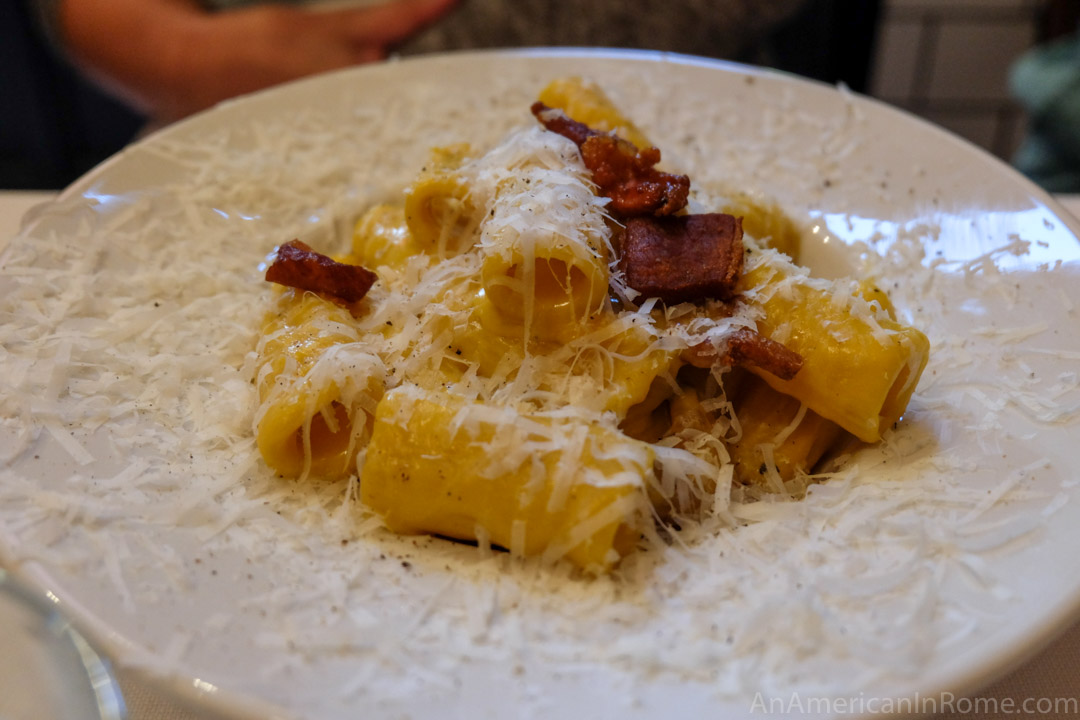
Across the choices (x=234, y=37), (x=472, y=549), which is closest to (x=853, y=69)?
(x=234, y=37)

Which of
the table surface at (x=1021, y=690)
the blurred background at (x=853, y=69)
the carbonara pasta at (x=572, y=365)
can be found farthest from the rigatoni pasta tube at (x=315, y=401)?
the blurred background at (x=853, y=69)

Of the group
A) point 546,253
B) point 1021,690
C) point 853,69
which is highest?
point 546,253

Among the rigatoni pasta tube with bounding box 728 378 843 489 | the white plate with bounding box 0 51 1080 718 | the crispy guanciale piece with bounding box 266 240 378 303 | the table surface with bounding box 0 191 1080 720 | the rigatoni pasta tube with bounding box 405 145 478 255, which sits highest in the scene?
the rigatoni pasta tube with bounding box 405 145 478 255

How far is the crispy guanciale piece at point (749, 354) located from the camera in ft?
4.40

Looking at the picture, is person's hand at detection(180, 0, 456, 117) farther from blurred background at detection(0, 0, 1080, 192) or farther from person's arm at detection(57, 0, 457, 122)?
blurred background at detection(0, 0, 1080, 192)

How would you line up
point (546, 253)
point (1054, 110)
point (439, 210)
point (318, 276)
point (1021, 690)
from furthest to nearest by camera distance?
point (1054, 110), point (439, 210), point (318, 276), point (546, 253), point (1021, 690)

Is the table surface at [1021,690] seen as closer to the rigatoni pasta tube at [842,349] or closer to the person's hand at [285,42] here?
the rigatoni pasta tube at [842,349]

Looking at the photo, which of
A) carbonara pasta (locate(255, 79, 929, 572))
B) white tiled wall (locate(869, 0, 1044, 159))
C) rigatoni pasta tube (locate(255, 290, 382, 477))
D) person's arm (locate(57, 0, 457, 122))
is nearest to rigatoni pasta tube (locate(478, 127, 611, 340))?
carbonara pasta (locate(255, 79, 929, 572))

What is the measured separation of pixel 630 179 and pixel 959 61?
12.1 ft

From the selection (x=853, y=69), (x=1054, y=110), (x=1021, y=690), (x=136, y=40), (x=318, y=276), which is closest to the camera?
(x=1021, y=690)

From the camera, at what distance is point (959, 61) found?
4.45 m

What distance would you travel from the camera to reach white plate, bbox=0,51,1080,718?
940 mm

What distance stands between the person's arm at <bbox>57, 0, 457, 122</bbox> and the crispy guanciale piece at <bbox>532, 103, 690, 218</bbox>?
185 cm

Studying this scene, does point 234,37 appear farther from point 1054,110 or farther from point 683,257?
point 1054,110
